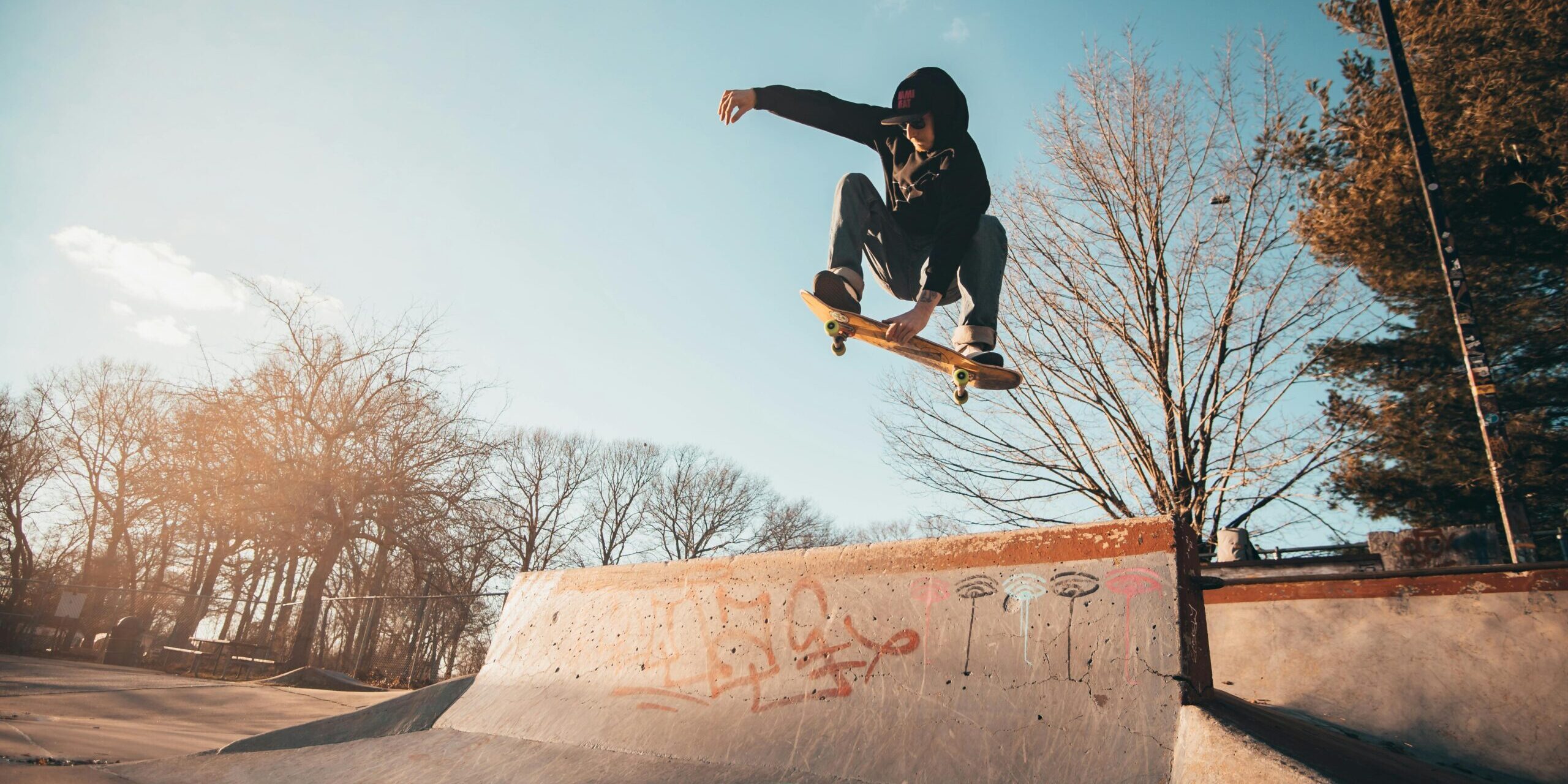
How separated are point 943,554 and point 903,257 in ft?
5.97

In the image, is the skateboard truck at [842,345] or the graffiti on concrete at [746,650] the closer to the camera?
the graffiti on concrete at [746,650]

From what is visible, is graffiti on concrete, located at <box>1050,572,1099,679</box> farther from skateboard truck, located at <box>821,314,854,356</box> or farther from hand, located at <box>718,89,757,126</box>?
hand, located at <box>718,89,757,126</box>

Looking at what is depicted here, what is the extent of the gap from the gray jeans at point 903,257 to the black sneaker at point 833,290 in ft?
0.12

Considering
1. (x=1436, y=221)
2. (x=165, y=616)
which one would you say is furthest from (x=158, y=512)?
(x=1436, y=221)

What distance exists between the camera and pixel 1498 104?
11102 millimetres

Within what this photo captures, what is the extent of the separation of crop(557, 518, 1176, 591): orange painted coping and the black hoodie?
1.47 meters

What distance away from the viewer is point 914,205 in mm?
3992

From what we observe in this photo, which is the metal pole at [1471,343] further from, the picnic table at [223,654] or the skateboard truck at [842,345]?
the picnic table at [223,654]

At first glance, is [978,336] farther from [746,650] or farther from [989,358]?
[746,650]

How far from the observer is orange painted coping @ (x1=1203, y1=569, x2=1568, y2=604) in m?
3.85

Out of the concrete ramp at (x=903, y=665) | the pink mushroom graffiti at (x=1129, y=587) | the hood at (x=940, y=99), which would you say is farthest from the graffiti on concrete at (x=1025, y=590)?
the hood at (x=940, y=99)

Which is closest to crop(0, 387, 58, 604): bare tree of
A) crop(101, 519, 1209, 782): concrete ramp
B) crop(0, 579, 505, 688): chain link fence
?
crop(0, 579, 505, 688): chain link fence

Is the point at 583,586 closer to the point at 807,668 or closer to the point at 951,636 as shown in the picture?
the point at 807,668

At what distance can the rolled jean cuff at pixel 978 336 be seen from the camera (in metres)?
4.28
